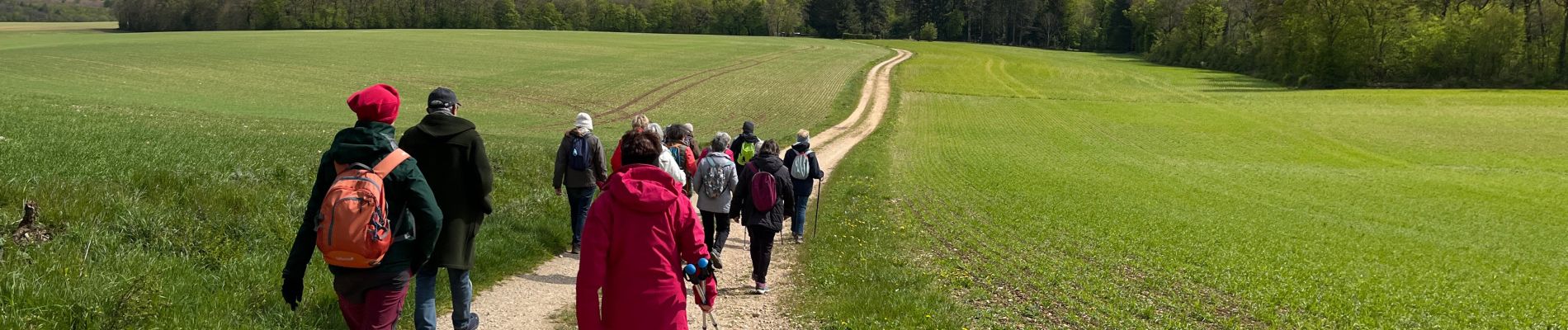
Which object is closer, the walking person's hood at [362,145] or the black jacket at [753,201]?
the walking person's hood at [362,145]

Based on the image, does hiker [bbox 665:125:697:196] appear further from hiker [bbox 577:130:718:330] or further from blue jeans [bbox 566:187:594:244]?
hiker [bbox 577:130:718:330]

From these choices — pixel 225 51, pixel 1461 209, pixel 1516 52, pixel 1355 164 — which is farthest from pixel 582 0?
pixel 1461 209

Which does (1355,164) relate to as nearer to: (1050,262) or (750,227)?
(1050,262)

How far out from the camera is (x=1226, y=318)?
30.1 feet

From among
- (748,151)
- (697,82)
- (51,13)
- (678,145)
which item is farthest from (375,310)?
(51,13)

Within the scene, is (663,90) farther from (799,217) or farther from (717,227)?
(717,227)

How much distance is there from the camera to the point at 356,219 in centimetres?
439

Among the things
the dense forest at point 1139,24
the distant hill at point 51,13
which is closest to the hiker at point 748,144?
the dense forest at point 1139,24

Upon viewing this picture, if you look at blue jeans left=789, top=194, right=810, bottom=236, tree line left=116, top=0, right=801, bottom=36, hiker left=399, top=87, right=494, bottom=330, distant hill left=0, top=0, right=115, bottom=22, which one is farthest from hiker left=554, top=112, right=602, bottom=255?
distant hill left=0, top=0, right=115, bottom=22

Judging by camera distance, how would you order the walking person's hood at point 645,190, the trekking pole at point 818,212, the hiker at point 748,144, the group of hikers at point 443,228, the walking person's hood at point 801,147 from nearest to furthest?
the group of hikers at point 443,228
the walking person's hood at point 645,190
the walking person's hood at point 801,147
the trekking pole at point 818,212
the hiker at point 748,144

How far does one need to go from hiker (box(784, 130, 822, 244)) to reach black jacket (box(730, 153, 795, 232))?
8.08 feet

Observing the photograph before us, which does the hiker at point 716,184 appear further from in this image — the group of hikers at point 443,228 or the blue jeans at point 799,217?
the group of hikers at point 443,228

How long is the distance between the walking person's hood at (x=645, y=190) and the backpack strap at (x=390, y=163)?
3.46 feet

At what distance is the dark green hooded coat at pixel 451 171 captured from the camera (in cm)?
577
